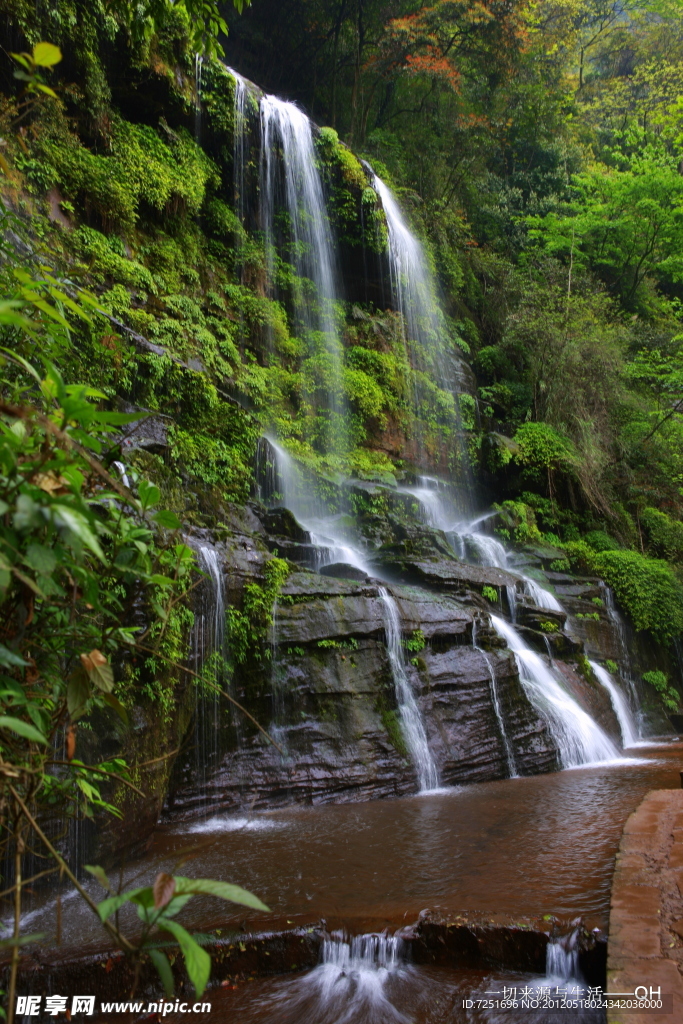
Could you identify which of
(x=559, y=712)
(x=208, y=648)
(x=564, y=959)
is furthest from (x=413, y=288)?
(x=564, y=959)

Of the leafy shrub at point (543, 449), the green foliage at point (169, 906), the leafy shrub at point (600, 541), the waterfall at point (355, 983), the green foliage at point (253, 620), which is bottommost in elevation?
the waterfall at point (355, 983)

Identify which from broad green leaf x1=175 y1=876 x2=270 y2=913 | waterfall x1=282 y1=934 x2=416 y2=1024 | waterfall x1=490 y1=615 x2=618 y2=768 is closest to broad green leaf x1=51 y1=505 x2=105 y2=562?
broad green leaf x1=175 y1=876 x2=270 y2=913

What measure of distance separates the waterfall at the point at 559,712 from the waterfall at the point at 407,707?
5.90 ft

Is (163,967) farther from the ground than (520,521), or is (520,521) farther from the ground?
(520,521)

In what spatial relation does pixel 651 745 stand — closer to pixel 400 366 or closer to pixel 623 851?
pixel 623 851

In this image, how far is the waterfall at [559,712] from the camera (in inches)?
309

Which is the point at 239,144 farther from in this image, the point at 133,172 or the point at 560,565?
the point at 560,565

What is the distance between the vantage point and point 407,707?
7.17 meters

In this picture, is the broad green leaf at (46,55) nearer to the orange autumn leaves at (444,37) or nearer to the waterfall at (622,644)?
the waterfall at (622,644)

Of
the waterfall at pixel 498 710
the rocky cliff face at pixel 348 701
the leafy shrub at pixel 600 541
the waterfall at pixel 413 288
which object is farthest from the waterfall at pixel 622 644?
the waterfall at pixel 413 288

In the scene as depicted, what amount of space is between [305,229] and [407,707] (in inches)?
467

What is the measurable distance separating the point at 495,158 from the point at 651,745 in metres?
20.2

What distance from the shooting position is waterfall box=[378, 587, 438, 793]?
6.82 m

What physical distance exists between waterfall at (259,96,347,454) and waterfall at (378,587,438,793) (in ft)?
22.2
